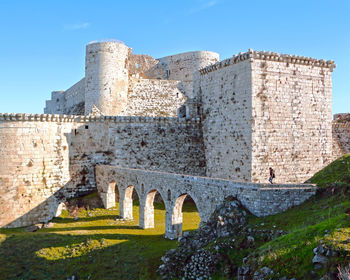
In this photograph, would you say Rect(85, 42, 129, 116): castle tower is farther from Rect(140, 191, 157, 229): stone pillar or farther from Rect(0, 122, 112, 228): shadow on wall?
Rect(140, 191, 157, 229): stone pillar

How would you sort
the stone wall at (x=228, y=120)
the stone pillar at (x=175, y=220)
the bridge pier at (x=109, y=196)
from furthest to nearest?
the bridge pier at (x=109, y=196), the stone wall at (x=228, y=120), the stone pillar at (x=175, y=220)

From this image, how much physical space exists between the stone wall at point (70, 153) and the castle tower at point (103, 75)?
610 cm

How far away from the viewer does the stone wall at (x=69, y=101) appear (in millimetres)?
42688

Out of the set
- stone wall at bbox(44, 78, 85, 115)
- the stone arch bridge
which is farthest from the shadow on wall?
stone wall at bbox(44, 78, 85, 115)

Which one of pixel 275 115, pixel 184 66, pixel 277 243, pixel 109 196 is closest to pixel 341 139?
pixel 275 115

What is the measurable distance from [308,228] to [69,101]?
42.1 m

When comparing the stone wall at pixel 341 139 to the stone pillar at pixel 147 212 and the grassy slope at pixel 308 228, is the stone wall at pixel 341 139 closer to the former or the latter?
the grassy slope at pixel 308 228

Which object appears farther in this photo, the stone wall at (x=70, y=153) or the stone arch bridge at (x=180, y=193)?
the stone wall at (x=70, y=153)

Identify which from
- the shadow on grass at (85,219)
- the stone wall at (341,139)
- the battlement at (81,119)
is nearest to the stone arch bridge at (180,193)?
the shadow on grass at (85,219)

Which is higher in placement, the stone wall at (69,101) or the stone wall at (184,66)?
the stone wall at (184,66)

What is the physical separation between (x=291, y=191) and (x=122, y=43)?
2795cm

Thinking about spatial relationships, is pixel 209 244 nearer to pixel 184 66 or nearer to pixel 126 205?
pixel 126 205

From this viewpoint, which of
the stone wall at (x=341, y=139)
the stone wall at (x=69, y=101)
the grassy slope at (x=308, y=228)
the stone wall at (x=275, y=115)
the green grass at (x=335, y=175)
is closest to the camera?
the grassy slope at (x=308, y=228)

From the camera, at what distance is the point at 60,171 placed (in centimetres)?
2786
